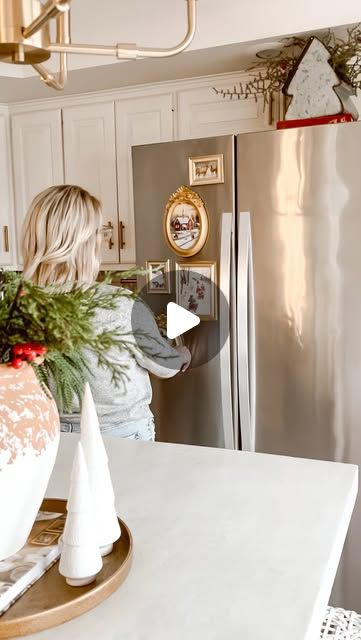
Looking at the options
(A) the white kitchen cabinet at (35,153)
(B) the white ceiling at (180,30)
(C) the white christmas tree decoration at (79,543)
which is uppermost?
(B) the white ceiling at (180,30)

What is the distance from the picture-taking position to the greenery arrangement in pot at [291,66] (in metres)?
2.15

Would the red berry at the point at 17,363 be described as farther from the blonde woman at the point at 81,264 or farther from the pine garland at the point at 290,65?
the pine garland at the point at 290,65

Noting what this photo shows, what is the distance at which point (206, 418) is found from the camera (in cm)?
220

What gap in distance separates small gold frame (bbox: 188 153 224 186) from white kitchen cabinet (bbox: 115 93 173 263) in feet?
2.23

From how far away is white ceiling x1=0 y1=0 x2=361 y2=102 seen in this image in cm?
211

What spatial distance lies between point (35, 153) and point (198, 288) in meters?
1.41

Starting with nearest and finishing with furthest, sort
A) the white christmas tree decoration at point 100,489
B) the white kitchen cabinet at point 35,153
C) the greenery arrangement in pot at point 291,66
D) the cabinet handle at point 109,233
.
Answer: the white christmas tree decoration at point 100,489
the greenery arrangement in pot at point 291,66
the cabinet handle at point 109,233
the white kitchen cabinet at point 35,153

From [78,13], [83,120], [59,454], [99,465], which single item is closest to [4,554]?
[99,465]

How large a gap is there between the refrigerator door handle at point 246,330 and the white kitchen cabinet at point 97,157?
3.09ft

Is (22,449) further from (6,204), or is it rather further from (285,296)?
(6,204)

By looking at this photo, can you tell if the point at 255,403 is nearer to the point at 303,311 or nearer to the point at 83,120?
the point at 303,311

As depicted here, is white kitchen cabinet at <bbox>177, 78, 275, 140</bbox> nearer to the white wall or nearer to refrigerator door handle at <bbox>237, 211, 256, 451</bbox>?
the white wall

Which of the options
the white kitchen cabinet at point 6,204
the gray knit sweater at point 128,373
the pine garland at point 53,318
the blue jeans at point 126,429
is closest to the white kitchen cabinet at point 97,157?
the white kitchen cabinet at point 6,204

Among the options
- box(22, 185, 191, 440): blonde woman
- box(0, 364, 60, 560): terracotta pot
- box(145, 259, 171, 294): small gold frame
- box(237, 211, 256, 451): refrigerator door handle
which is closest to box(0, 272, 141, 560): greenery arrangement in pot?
box(0, 364, 60, 560): terracotta pot
